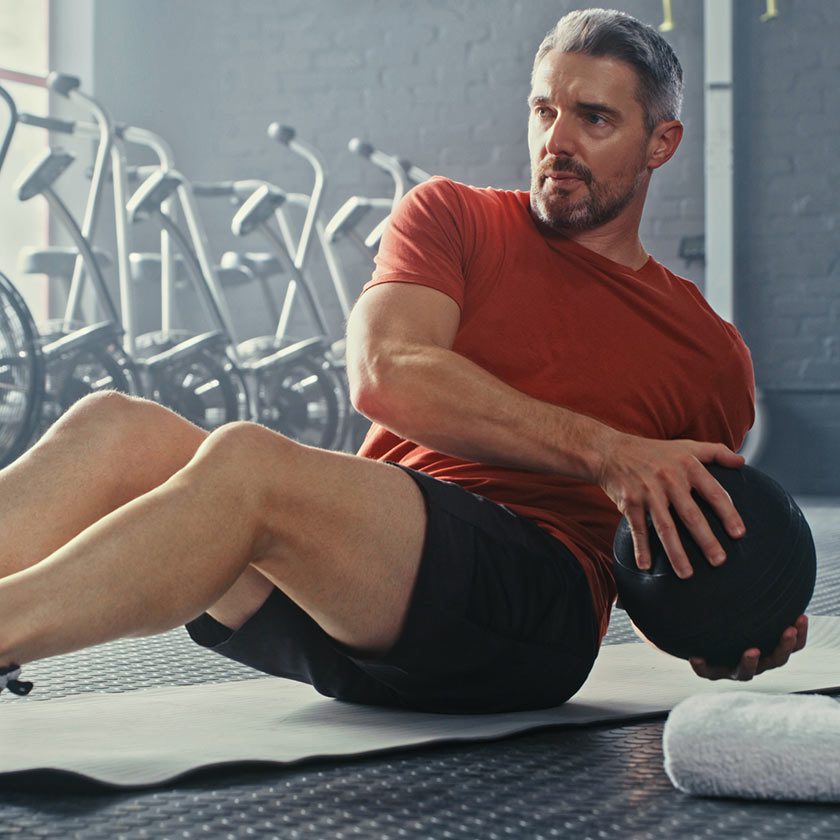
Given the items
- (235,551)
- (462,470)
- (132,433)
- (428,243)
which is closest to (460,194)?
(428,243)

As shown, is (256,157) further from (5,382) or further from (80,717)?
(80,717)

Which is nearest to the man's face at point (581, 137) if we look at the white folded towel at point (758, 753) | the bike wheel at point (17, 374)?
the white folded towel at point (758, 753)

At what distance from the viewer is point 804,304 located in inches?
209

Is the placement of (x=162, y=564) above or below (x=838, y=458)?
above

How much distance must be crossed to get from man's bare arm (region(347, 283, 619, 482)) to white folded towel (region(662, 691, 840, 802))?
0.85ft

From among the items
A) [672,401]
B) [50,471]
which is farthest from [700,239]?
[50,471]

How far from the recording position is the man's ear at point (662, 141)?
1.51m

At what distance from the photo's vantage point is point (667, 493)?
3.76 feet

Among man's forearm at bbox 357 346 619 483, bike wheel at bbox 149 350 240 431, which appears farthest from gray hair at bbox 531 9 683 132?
bike wheel at bbox 149 350 240 431

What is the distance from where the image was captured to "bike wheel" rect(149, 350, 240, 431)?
4.55 metres

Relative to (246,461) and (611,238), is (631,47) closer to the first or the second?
Answer: (611,238)

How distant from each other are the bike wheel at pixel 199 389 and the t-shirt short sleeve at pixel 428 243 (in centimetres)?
316

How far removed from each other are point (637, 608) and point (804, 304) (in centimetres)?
437

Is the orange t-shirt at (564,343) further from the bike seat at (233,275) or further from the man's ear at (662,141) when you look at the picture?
the bike seat at (233,275)
